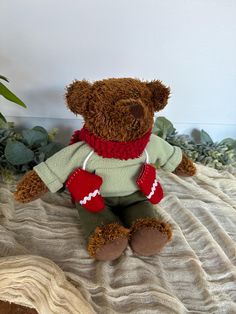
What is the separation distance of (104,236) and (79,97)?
27cm

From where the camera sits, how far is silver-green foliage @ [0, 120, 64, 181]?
0.98 metres

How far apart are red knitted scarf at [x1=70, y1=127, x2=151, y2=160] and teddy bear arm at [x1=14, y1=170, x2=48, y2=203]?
13cm

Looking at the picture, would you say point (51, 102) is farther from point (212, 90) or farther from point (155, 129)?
point (212, 90)

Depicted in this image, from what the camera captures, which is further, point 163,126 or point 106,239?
point 163,126

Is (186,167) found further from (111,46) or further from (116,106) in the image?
(111,46)

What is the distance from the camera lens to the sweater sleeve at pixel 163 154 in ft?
2.69

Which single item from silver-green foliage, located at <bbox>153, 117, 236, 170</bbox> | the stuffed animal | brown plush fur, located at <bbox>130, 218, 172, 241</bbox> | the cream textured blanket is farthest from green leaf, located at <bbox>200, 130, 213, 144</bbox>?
brown plush fur, located at <bbox>130, 218, 172, 241</bbox>

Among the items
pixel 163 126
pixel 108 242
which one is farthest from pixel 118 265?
pixel 163 126

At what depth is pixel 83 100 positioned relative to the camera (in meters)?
0.72

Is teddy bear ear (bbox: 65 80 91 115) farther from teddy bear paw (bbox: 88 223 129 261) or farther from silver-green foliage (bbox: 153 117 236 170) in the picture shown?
silver-green foliage (bbox: 153 117 236 170)

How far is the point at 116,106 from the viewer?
0.69 metres

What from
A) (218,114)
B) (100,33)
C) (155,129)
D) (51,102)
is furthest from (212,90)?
(51,102)

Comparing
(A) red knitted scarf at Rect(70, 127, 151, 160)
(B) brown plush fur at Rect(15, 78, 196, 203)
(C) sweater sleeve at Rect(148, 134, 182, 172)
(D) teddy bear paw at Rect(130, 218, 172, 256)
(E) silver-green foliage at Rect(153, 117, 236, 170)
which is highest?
(B) brown plush fur at Rect(15, 78, 196, 203)

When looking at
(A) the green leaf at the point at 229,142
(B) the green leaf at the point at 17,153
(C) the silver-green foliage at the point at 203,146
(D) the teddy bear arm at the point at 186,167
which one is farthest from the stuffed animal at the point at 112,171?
(A) the green leaf at the point at 229,142
